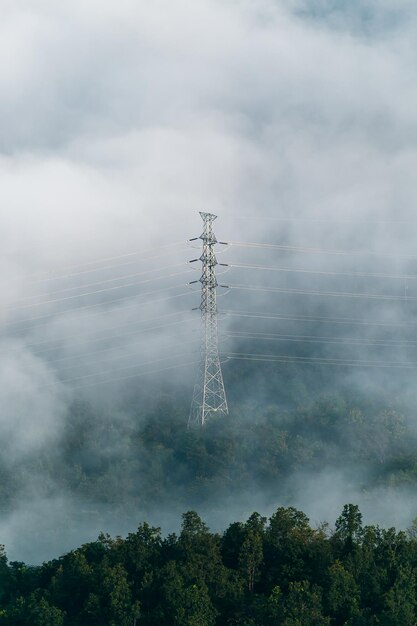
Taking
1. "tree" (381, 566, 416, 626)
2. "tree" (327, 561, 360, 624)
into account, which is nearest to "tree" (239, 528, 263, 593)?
"tree" (327, 561, 360, 624)

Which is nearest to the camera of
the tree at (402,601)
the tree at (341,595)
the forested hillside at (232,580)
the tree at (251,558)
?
the tree at (402,601)

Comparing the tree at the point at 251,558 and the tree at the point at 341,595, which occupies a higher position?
the tree at the point at 251,558

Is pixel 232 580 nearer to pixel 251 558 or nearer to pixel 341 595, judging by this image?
pixel 251 558

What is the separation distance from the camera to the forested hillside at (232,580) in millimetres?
53031

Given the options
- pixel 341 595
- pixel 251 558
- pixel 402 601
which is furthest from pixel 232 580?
pixel 402 601

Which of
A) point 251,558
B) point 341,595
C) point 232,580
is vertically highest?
point 251,558

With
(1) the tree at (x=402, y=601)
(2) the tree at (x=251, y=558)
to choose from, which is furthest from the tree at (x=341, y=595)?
(2) the tree at (x=251, y=558)

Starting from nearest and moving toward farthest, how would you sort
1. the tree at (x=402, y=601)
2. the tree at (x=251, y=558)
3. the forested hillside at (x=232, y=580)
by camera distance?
1. the tree at (x=402, y=601)
2. the forested hillside at (x=232, y=580)
3. the tree at (x=251, y=558)

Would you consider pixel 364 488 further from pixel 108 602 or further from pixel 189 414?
pixel 108 602

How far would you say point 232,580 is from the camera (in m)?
56.4

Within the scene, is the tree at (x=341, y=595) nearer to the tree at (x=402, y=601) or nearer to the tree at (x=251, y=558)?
the tree at (x=402, y=601)

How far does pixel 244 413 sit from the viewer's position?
9719 centimetres

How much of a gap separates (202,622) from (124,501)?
36658 mm

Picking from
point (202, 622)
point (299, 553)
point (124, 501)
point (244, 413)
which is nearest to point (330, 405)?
point (244, 413)
